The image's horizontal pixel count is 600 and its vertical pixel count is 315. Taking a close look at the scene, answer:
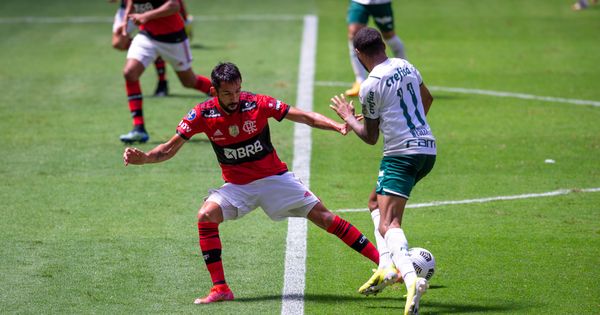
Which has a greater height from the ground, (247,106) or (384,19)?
(247,106)

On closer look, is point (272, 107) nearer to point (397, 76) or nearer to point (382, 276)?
point (397, 76)

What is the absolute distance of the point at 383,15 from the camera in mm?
15125

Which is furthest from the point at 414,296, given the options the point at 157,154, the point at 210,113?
the point at 157,154

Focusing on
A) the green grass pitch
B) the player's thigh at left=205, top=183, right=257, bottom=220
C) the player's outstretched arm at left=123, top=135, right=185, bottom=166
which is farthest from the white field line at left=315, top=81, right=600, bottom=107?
the player's outstretched arm at left=123, top=135, right=185, bottom=166

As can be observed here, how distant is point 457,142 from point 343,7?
11.7 m

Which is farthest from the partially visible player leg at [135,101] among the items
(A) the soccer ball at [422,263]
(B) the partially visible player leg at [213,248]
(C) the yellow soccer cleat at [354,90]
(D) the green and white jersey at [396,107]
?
(A) the soccer ball at [422,263]

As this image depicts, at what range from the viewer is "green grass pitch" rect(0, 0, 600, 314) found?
7.66m

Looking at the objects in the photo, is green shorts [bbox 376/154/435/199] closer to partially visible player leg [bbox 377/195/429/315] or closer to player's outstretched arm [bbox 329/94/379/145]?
partially visible player leg [bbox 377/195/429/315]

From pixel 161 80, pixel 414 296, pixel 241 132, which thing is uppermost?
pixel 241 132

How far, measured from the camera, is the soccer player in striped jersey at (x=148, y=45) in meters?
12.8

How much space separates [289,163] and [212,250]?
4.35m

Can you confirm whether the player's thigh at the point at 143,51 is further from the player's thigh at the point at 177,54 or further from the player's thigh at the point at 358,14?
the player's thigh at the point at 358,14

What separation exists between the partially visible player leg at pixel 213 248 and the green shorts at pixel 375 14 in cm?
813

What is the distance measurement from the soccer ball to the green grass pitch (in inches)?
9.2
